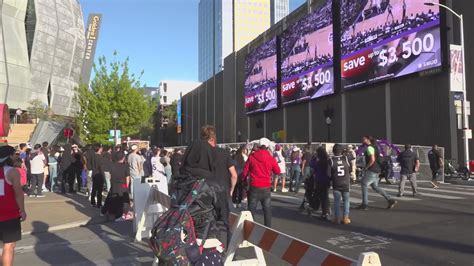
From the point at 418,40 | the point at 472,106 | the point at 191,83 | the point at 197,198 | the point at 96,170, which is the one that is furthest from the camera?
the point at 191,83

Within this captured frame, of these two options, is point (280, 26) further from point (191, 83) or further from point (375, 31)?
point (191, 83)

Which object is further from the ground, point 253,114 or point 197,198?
point 253,114

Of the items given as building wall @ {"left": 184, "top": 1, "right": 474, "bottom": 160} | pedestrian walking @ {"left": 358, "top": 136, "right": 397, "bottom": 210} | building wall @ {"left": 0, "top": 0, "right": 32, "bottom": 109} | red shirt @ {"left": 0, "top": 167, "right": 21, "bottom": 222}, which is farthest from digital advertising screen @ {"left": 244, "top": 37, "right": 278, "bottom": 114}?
red shirt @ {"left": 0, "top": 167, "right": 21, "bottom": 222}

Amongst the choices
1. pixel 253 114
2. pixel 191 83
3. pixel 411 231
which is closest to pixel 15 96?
pixel 253 114

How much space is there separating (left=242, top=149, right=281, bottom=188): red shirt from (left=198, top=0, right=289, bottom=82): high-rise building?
132406 mm

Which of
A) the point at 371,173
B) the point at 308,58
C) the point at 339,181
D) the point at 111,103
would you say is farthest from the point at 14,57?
the point at 339,181

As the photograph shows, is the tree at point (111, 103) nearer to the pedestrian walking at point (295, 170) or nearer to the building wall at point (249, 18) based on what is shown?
the pedestrian walking at point (295, 170)

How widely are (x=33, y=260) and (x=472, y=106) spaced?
924 inches

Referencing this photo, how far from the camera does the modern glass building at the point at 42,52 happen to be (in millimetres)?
56625

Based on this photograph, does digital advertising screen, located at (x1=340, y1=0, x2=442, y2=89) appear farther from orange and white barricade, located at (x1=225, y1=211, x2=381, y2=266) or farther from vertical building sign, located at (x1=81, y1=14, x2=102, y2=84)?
vertical building sign, located at (x1=81, y1=14, x2=102, y2=84)

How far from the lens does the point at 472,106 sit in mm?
25188

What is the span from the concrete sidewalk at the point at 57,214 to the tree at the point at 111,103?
65.3ft

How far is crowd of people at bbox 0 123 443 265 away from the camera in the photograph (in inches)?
225

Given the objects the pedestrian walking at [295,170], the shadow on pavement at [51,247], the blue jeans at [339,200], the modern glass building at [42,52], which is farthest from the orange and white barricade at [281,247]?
the modern glass building at [42,52]
